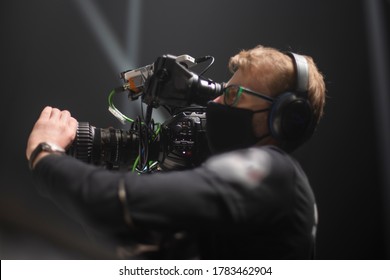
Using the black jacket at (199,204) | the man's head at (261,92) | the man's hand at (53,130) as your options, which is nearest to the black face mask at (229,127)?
the man's head at (261,92)

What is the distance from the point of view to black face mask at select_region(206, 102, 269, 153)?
76cm

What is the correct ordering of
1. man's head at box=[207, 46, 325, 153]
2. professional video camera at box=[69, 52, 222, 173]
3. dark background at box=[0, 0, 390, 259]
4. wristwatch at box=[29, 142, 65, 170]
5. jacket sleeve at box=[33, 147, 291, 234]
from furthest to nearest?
1. dark background at box=[0, 0, 390, 259]
2. professional video camera at box=[69, 52, 222, 173]
3. man's head at box=[207, 46, 325, 153]
4. wristwatch at box=[29, 142, 65, 170]
5. jacket sleeve at box=[33, 147, 291, 234]

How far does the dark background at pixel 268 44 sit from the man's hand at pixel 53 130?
2.49ft

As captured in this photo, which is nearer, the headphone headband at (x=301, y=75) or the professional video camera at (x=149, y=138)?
the headphone headband at (x=301, y=75)

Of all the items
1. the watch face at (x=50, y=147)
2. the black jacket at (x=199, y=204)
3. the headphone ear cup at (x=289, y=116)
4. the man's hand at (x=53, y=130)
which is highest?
the man's hand at (x=53, y=130)

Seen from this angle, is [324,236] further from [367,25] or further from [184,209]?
[184,209]

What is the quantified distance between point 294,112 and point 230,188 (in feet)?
0.91

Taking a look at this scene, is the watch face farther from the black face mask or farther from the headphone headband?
the headphone headband

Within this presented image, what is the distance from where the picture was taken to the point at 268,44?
173 centimetres

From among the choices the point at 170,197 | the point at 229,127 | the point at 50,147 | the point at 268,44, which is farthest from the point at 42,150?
the point at 268,44

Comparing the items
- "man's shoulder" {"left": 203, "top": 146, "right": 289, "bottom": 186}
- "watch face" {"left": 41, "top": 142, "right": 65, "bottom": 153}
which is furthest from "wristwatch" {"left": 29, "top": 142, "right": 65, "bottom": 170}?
"man's shoulder" {"left": 203, "top": 146, "right": 289, "bottom": 186}

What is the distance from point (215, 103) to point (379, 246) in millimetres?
1422

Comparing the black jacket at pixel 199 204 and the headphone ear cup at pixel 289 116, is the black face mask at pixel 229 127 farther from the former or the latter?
the black jacket at pixel 199 204

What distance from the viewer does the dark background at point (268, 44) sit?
1.52 m
